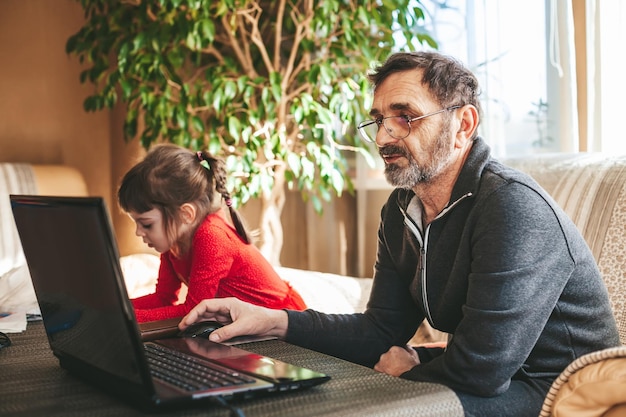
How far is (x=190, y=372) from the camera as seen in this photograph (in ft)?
3.40

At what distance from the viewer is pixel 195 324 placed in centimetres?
140

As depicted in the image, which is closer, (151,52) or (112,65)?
(151,52)

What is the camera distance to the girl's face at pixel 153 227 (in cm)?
206

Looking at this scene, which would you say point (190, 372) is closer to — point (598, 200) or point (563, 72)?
point (598, 200)

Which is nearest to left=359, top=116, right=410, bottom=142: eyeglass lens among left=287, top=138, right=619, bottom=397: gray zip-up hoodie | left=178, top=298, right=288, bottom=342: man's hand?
left=287, top=138, right=619, bottom=397: gray zip-up hoodie

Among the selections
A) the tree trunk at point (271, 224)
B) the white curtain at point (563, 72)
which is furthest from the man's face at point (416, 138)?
the tree trunk at point (271, 224)

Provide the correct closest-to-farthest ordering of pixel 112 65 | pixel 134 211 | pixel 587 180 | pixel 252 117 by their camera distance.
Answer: pixel 587 180, pixel 134 211, pixel 252 117, pixel 112 65

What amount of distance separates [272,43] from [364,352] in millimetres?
2232

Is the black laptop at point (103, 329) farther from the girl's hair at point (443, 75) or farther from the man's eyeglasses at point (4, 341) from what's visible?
the girl's hair at point (443, 75)

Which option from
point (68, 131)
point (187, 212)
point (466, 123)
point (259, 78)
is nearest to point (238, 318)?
point (466, 123)

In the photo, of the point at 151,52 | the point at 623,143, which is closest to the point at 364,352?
the point at 623,143

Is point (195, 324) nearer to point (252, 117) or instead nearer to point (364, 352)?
point (364, 352)

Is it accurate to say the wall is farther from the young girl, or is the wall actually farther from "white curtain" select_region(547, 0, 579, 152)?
the young girl

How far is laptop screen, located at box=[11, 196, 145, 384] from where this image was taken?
89cm
